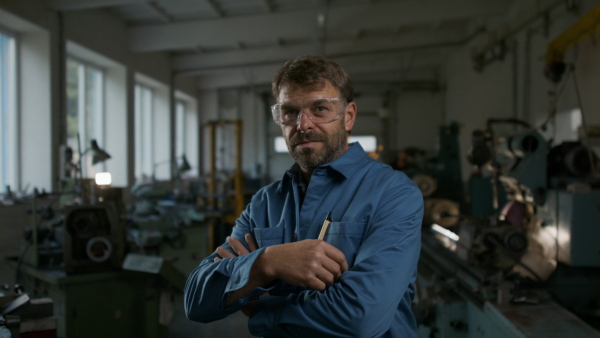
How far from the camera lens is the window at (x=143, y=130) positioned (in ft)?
21.6

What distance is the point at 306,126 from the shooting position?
1045mm

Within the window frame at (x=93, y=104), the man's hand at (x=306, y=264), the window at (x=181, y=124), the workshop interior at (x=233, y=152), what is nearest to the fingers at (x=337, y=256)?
the man's hand at (x=306, y=264)

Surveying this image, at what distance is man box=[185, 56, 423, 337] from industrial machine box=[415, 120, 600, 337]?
94 centimetres

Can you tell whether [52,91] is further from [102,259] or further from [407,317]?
[407,317]

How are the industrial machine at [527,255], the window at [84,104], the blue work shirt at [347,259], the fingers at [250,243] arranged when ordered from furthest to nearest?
the window at [84,104] < the industrial machine at [527,255] < the fingers at [250,243] < the blue work shirt at [347,259]

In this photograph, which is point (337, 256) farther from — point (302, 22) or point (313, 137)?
point (302, 22)

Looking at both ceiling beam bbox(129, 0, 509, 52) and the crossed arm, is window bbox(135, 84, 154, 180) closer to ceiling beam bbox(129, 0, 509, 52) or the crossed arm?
ceiling beam bbox(129, 0, 509, 52)

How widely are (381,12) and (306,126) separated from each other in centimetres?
441

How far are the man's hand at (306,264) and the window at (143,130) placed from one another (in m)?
6.08

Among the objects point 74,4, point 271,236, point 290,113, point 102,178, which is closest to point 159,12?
point 74,4

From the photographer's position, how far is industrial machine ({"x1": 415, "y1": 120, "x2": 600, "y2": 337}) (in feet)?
5.97

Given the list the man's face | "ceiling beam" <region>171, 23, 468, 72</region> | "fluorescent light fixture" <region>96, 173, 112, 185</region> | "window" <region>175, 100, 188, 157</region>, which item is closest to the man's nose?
the man's face

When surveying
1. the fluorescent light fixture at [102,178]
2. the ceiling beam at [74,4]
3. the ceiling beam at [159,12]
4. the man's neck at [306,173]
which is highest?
the ceiling beam at [159,12]

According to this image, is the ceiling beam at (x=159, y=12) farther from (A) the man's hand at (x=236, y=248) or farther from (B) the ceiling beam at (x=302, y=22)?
(A) the man's hand at (x=236, y=248)
